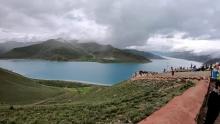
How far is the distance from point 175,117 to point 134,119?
2328 mm

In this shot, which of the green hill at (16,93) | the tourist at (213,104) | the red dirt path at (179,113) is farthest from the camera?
the green hill at (16,93)

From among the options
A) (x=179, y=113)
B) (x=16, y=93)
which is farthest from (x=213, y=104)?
(x=16, y=93)

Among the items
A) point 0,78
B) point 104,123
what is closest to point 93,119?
point 104,123

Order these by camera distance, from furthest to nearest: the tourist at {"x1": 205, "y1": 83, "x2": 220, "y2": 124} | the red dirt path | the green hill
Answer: the green hill
the red dirt path
the tourist at {"x1": 205, "y1": 83, "x2": 220, "y2": 124}

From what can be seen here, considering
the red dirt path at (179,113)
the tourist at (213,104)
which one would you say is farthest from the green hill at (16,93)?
the tourist at (213,104)

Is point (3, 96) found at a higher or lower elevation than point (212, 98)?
lower

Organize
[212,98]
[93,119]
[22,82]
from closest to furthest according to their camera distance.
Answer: [212,98] → [93,119] → [22,82]

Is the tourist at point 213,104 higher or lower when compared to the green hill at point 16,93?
higher

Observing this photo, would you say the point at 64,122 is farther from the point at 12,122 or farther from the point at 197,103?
the point at 197,103

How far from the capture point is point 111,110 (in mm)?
20000

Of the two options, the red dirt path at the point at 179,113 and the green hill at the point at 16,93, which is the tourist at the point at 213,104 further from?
the green hill at the point at 16,93

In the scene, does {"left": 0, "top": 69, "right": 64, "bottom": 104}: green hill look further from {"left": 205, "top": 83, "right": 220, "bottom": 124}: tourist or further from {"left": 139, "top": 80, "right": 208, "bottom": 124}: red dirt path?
{"left": 205, "top": 83, "right": 220, "bottom": 124}: tourist

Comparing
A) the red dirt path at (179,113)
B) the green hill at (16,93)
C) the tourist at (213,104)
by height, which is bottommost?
the green hill at (16,93)

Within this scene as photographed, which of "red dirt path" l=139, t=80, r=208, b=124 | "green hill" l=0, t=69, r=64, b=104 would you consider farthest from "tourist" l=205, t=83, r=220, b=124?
"green hill" l=0, t=69, r=64, b=104
